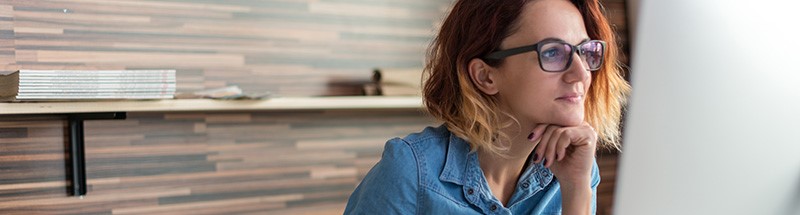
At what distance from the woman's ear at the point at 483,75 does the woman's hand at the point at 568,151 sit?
0.35 ft

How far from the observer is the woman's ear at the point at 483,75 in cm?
152

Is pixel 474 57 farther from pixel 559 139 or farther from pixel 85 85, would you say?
pixel 85 85

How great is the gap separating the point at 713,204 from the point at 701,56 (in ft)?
1.83

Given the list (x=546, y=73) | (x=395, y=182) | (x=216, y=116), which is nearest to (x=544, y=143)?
(x=546, y=73)

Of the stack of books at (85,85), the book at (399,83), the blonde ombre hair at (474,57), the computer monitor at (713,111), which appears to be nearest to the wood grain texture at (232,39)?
the book at (399,83)

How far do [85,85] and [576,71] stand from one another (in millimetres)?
1428

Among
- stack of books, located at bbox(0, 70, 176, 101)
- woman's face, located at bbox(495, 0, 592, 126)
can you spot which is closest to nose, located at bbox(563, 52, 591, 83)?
woman's face, located at bbox(495, 0, 592, 126)

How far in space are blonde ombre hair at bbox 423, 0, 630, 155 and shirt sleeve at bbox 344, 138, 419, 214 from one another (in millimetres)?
128

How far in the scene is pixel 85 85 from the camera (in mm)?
2326

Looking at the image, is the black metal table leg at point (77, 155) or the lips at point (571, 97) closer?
the lips at point (571, 97)

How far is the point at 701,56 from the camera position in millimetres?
3246

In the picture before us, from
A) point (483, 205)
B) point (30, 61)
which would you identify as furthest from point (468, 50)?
point (30, 61)

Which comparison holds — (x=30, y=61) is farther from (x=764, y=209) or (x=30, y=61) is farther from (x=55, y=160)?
(x=764, y=209)

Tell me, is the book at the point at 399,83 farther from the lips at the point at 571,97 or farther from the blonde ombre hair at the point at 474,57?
the lips at the point at 571,97
